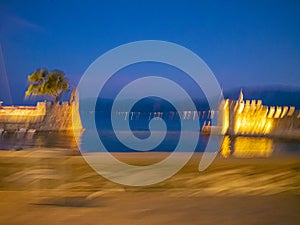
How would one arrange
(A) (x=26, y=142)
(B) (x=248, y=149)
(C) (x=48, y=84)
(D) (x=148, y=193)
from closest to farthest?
(D) (x=148, y=193) → (A) (x=26, y=142) → (B) (x=248, y=149) → (C) (x=48, y=84)

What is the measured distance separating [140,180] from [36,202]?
0.65 metres

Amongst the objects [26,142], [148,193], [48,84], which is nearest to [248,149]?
[26,142]

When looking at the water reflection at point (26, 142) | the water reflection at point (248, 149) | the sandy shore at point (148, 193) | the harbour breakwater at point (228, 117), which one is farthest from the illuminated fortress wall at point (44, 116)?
the sandy shore at point (148, 193)

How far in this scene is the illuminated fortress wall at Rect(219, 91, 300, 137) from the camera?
46.7 ft

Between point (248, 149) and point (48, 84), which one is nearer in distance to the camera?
point (248, 149)

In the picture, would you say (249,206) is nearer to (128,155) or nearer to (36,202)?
(128,155)

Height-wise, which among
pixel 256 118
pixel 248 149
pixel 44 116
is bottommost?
pixel 248 149

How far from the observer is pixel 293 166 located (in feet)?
7.61

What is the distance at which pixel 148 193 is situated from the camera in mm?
2090

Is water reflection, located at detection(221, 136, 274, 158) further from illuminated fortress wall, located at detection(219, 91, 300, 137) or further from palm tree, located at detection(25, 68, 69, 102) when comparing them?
palm tree, located at detection(25, 68, 69, 102)

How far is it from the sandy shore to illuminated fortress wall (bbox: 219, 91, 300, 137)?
1177 centimetres

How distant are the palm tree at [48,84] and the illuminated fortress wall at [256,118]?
883cm

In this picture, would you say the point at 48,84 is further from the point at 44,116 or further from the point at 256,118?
the point at 256,118

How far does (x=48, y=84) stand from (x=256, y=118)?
1097cm
